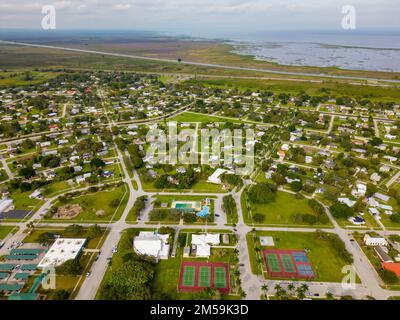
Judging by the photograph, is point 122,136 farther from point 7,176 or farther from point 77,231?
point 77,231

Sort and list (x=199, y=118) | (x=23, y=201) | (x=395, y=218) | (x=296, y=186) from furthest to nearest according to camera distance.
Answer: (x=199, y=118) < (x=296, y=186) < (x=23, y=201) < (x=395, y=218)

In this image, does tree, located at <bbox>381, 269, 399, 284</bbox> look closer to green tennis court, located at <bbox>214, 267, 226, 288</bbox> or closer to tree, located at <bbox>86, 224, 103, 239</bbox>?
green tennis court, located at <bbox>214, 267, 226, 288</bbox>

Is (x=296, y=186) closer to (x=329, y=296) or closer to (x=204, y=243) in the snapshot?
(x=204, y=243)

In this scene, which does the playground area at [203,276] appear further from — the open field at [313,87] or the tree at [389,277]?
the open field at [313,87]

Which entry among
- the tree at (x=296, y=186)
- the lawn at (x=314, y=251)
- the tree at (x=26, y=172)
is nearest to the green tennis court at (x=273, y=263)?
the lawn at (x=314, y=251)

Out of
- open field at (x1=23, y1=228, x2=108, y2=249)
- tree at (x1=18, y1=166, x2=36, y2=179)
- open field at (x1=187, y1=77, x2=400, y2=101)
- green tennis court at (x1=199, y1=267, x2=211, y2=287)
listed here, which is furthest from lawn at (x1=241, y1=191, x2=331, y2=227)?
open field at (x1=187, y1=77, x2=400, y2=101)

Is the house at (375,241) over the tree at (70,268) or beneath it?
over

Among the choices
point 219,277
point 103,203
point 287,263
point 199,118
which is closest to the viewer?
point 219,277

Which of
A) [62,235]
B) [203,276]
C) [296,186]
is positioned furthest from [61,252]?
[296,186]
